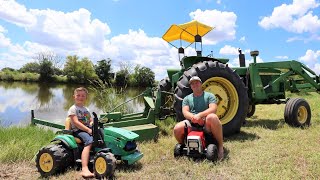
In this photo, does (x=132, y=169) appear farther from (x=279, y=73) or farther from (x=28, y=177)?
(x=279, y=73)

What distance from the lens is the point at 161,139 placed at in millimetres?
6090

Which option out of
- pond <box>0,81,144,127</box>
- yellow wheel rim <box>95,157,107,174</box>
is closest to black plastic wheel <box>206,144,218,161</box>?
yellow wheel rim <box>95,157,107,174</box>

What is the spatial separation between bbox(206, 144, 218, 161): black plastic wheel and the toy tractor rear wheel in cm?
172

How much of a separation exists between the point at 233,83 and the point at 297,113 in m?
1.93

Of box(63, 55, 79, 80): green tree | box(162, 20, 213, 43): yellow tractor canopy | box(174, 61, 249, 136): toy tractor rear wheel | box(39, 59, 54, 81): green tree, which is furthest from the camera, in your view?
box(63, 55, 79, 80): green tree

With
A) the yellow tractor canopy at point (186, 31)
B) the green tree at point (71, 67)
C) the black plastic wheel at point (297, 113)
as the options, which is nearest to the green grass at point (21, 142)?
the yellow tractor canopy at point (186, 31)

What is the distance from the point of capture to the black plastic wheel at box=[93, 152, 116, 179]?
150 inches

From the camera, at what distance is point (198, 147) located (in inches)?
178

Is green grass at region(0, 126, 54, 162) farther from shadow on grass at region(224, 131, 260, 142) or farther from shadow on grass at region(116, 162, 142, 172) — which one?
shadow on grass at region(224, 131, 260, 142)

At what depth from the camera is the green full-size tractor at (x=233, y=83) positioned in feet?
20.3

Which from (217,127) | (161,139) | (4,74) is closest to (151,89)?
(161,139)

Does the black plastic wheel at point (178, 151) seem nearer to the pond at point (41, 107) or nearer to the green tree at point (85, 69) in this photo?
the pond at point (41, 107)

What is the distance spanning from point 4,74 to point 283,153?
57.1 meters

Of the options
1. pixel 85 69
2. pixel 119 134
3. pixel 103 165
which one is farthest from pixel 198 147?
pixel 85 69
